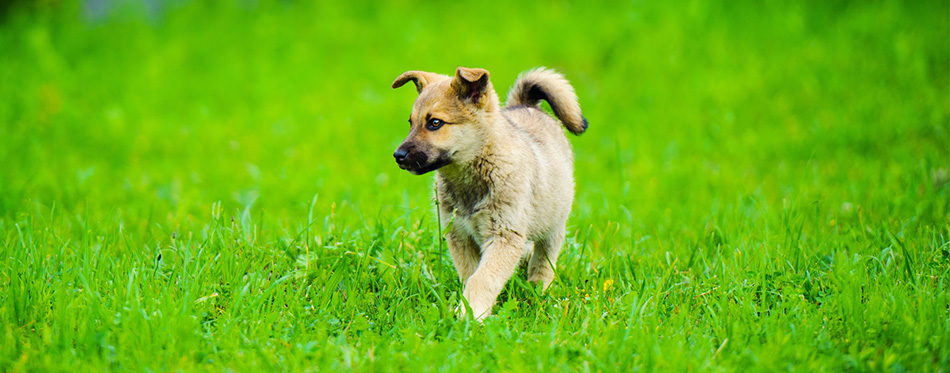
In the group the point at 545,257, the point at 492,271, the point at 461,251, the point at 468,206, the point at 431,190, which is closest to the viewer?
the point at 492,271

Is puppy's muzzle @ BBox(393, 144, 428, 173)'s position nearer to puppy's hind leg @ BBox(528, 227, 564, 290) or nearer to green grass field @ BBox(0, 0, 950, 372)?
green grass field @ BBox(0, 0, 950, 372)

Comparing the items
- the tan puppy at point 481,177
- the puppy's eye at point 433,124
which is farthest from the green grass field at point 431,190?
the puppy's eye at point 433,124

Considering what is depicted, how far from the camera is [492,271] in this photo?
3.79 metres

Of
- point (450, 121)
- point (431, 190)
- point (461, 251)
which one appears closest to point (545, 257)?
point (461, 251)

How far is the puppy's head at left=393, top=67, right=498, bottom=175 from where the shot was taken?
3768 millimetres

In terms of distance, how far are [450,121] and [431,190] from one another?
3.43 feet

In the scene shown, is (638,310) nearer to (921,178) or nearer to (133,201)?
(921,178)

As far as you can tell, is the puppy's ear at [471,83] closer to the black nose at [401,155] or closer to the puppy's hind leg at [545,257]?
the black nose at [401,155]

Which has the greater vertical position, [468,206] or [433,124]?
[433,124]

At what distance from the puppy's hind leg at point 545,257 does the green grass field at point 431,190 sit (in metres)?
0.11

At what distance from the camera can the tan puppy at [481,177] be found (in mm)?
3785

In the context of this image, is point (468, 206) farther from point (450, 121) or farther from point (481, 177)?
point (450, 121)

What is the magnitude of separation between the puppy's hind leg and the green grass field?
0.35 ft

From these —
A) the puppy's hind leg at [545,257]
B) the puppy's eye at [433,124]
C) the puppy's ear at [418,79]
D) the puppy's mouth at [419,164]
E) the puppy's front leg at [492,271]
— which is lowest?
the puppy's hind leg at [545,257]
